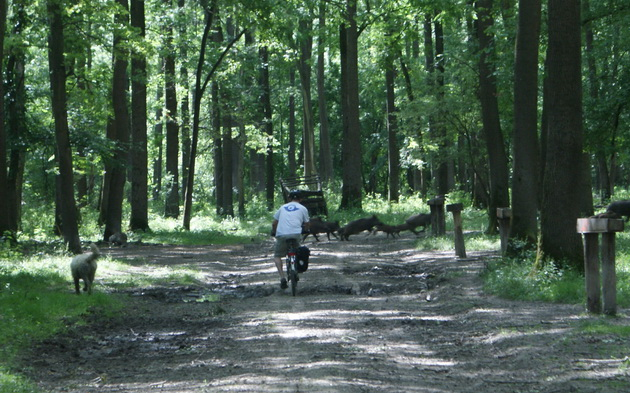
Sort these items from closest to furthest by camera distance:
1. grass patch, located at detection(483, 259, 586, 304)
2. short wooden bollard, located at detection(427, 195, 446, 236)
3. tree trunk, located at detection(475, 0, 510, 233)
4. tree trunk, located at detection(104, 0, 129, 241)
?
grass patch, located at detection(483, 259, 586, 304) < tree trunk, located at detection(475, 0, 510, 233) < short wooden bollard, located at detection(427, 195, 446, 236) < tree trunk, located at detection(104, 0, 129, 241)

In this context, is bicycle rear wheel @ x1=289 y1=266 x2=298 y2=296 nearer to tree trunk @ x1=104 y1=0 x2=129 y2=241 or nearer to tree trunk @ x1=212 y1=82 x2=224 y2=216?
tree trunk @ x1=104 y1=0 x2=129 y2=241

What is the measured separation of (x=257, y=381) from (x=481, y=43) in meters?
18.6

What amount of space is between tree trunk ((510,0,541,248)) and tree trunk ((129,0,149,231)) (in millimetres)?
15343

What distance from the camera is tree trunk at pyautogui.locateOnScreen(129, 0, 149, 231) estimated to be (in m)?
30.1

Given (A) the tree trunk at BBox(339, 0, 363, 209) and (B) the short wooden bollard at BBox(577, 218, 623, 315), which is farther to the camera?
(A) the tree trunk at BBox(339, 0, 363, 209)

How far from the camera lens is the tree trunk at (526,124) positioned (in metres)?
17.4

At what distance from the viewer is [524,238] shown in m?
17.2

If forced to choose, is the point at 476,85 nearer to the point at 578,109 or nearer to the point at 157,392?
the point at 578,109

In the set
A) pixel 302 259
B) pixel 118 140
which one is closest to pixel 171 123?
pixel 118 140

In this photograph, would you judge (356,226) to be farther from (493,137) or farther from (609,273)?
(609,273)

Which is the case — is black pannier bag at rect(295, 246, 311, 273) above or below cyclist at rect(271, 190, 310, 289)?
below

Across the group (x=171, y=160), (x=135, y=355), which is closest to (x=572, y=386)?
(x=135, y=355)

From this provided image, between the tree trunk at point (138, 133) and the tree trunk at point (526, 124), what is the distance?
1534 cm

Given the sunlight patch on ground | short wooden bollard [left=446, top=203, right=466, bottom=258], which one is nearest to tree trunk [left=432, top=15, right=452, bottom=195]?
short wooden bollard [left=446, top=203, right=466, bottom=258]
